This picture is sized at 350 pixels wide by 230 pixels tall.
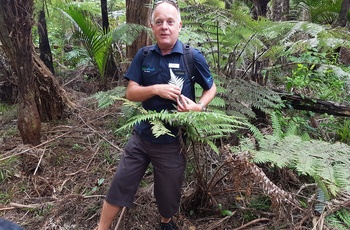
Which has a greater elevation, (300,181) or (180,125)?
(180,125)

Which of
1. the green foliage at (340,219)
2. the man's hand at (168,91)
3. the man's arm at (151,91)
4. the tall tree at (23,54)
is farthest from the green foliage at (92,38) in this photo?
the green foliage at (340,219)

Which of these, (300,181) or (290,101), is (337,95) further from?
(300,181)

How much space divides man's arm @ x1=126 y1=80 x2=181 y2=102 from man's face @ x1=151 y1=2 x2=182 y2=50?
32cm

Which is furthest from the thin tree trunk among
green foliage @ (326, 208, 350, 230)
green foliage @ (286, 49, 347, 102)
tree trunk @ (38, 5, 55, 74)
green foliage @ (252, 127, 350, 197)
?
green foliage @ (286, 49, 347, 102)

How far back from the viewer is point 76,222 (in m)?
2.41

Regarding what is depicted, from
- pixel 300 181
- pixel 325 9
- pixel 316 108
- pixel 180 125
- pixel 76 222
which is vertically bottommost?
pixel 76 222

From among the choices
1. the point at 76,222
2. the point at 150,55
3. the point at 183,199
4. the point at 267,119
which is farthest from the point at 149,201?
the point at 267,119

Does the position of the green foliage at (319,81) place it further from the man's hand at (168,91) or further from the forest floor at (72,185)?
the man's hand at (168,91)

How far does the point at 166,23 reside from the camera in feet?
6.24

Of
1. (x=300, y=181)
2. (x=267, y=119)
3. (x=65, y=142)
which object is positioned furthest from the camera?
(x=267, y=119)

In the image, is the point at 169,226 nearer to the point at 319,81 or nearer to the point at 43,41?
the point at 319,81

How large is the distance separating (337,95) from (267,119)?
1178 millimetres

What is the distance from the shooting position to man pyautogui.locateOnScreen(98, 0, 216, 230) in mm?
1913

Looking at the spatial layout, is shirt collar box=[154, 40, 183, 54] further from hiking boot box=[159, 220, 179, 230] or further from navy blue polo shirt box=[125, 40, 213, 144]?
hiking boot box=[159, 220, 179, 230]
